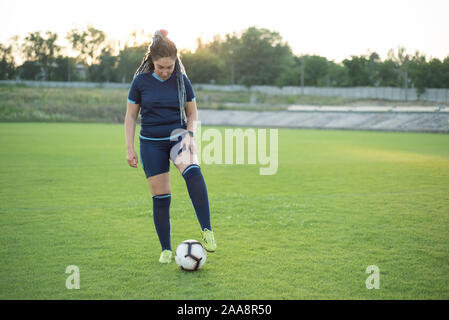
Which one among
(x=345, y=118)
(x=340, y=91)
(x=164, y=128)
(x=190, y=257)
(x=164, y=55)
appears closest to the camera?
(x=164, y=55)

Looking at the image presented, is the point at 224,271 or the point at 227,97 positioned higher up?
the point at 227,97

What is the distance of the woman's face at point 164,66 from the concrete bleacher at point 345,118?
33.8 metres

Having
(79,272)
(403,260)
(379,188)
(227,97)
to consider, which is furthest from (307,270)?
(227,97)

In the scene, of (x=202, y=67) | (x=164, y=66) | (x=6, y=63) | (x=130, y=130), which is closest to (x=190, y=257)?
(x=130, y=130)

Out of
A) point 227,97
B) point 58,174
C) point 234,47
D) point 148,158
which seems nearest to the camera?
point 148,158

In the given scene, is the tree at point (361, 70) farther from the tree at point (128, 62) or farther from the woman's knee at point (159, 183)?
the woman's knee at point (159, 183)

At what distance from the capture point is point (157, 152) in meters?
4.30

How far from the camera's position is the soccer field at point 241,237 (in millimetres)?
3789

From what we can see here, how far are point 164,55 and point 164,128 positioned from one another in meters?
0.74

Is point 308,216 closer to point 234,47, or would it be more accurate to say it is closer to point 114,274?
point 114,274

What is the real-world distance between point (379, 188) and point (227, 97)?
65.9 metres

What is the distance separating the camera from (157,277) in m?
4.02

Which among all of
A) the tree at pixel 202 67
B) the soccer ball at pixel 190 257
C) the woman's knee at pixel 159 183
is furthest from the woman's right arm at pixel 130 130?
the tree at pixel 202 67

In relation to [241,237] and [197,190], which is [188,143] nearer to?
[197,190]
